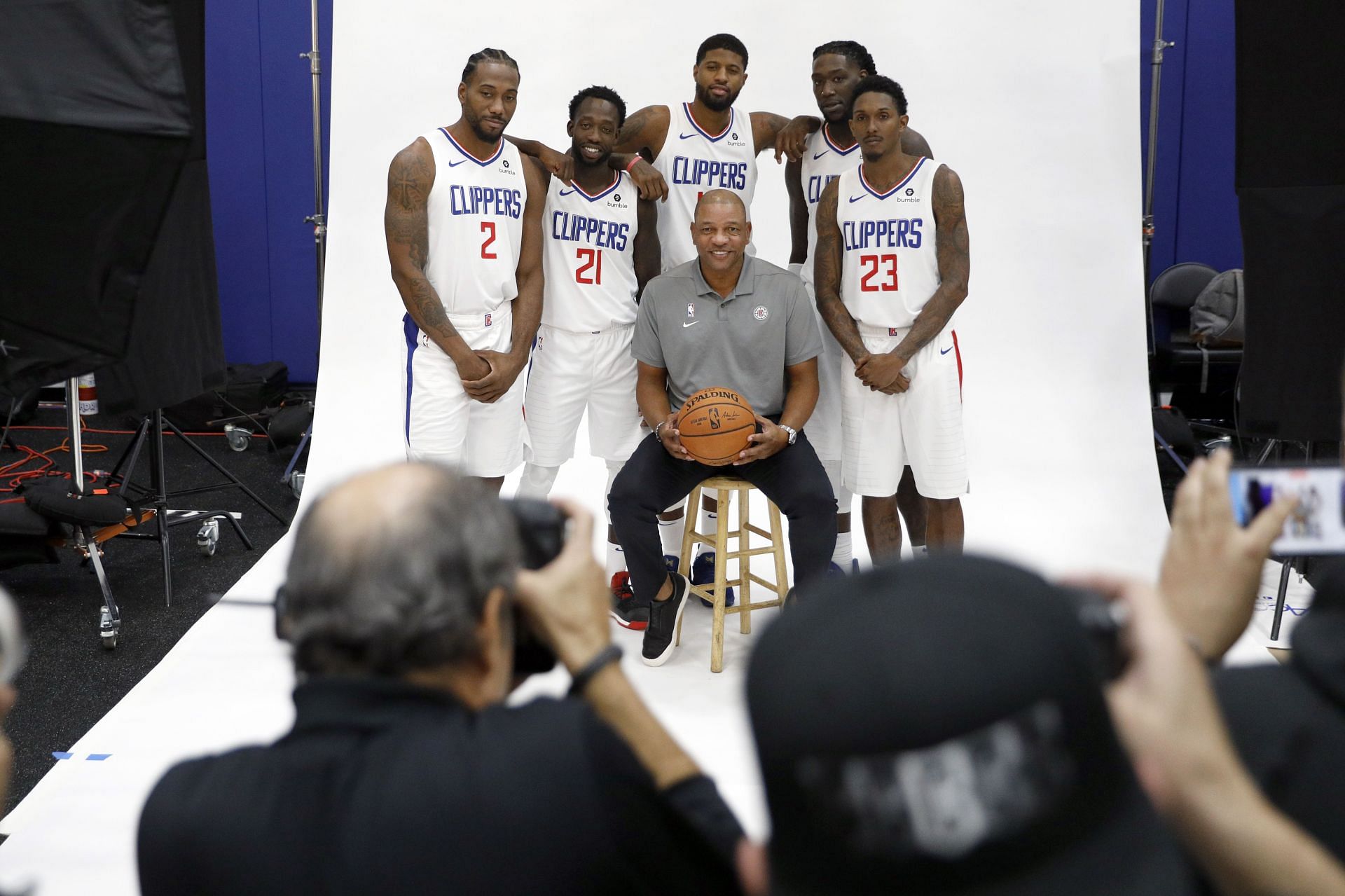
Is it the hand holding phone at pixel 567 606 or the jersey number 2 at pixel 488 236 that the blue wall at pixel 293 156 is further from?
the hand holding phone at pixel 567 606

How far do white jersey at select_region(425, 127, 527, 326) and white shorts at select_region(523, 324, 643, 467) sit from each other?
317 millimetres

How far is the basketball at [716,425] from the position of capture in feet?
11.3

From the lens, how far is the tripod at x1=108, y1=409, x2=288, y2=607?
4137mm

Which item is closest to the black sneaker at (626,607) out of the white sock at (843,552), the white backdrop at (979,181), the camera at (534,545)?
the white sock at (843,552)

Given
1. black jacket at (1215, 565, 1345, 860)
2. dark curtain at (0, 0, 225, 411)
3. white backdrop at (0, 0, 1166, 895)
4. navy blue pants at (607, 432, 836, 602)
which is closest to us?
black jacket at (1215, 565, 1345, 860)

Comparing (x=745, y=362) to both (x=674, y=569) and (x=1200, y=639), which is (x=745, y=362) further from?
(x=1200, y=639)

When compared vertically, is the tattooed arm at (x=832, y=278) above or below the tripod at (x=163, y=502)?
above

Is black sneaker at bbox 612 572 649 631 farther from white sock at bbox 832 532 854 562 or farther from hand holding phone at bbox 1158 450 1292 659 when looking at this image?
hand holding phone at bbox 1158 450 1292 659

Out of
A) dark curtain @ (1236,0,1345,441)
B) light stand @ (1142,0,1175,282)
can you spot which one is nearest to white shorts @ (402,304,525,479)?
dark curtain @ (1236,0,1345,441)

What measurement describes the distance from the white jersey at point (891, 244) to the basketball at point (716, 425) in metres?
0.61

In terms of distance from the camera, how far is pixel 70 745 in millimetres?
3092

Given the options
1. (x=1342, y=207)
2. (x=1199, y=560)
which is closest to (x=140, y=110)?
(x=1199, y=560)

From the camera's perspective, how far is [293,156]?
712 centimetres

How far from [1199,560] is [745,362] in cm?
268
